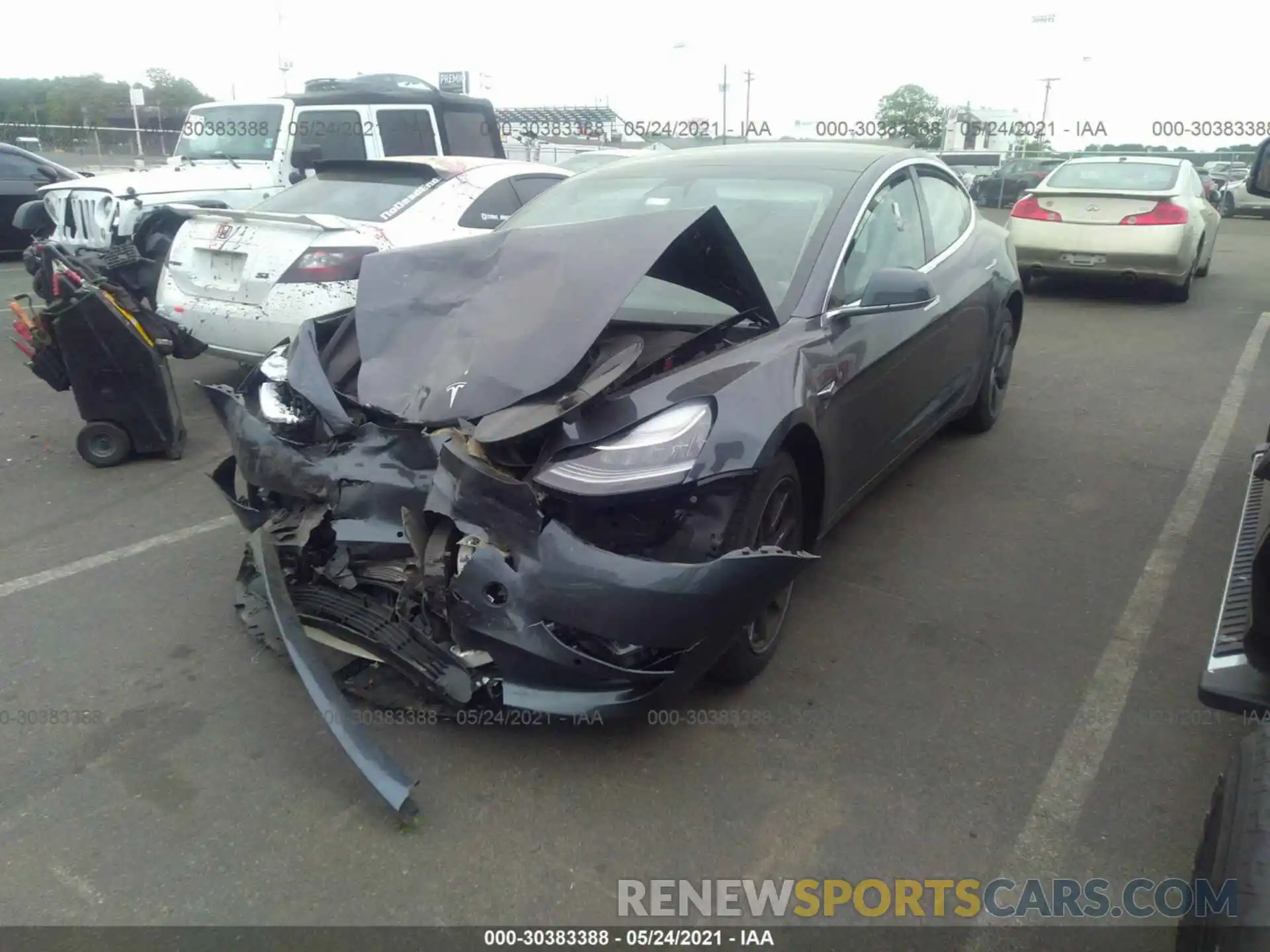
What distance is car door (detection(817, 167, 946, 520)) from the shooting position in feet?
11.6

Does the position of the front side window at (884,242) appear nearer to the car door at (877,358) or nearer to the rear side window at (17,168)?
the car door at (877,358)

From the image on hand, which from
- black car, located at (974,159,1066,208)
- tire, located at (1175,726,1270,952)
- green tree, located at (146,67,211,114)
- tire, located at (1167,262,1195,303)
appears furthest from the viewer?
green tree, located at (146,67,211,114)

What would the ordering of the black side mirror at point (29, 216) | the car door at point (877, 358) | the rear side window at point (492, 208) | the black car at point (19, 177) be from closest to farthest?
1. the car door at point (877, 358)
2. the rear side window at point (492, 208)
3. the black side mirror at point (29, 216)
4. the black car at point (19, 177)

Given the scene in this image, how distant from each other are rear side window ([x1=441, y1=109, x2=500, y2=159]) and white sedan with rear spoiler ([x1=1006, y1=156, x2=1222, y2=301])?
5.65 meters

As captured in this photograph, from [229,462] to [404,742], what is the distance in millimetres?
1364

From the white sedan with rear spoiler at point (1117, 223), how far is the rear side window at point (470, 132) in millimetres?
5653

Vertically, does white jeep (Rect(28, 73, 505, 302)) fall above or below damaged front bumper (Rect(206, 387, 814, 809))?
above

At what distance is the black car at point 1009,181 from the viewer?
26000mm

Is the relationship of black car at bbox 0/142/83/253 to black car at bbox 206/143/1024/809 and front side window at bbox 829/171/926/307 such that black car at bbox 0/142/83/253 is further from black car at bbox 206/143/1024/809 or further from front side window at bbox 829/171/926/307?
front side window at bbox 829/171/926/307

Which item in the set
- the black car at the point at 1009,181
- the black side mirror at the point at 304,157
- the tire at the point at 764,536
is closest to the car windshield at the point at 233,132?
the black side mirror at the point at 304,157

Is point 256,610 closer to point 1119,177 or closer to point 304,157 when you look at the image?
point 304,157

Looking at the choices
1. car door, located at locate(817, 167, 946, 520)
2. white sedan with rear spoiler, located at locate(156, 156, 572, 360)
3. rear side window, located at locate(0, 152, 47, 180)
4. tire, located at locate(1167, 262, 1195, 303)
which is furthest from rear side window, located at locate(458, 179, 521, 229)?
rear side window, located at locate(0, 152, 47, 180)

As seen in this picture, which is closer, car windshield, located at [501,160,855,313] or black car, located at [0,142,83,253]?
car windshield, located at [501,160,855,313]

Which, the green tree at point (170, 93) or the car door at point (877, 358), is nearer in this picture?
the car door at point (877, 358)
